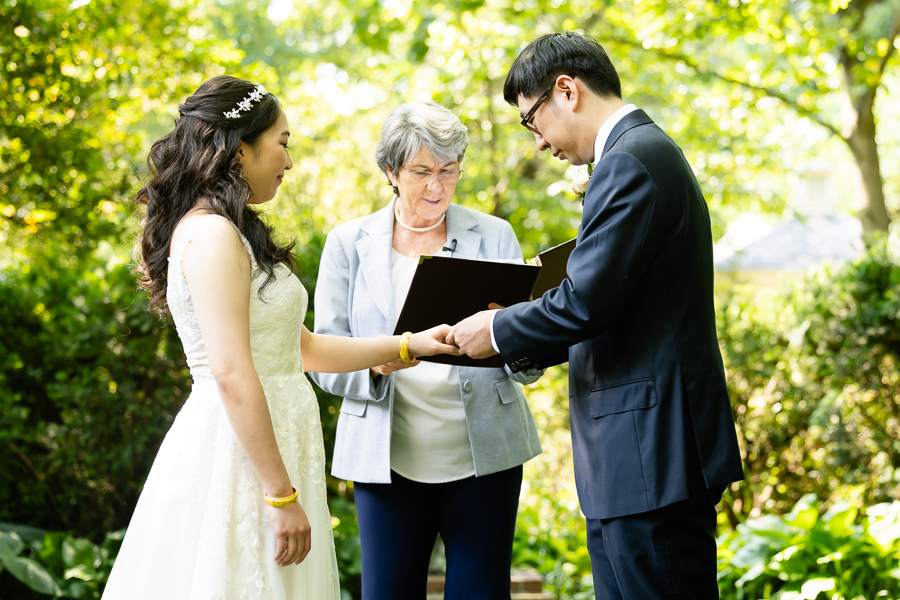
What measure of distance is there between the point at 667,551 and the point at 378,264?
133cm

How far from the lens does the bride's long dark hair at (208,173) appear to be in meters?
1.89

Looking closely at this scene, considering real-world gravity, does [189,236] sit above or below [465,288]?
above

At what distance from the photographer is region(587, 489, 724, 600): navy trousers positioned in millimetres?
1779

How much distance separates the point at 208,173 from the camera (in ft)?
6.21

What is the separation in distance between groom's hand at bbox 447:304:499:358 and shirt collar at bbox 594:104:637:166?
0.56 metres

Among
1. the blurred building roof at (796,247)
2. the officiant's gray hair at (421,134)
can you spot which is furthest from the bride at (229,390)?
the blurred building roof at (796,247)

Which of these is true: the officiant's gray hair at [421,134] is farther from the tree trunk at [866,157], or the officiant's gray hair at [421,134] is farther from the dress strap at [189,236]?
the tree trunk at [866,157]

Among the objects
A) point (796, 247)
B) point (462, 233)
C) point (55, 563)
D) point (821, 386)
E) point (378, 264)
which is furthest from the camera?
point (796, 247)

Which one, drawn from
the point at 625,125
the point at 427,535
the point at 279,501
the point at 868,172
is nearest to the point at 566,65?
the point at 625,125

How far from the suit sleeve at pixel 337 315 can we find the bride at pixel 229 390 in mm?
396

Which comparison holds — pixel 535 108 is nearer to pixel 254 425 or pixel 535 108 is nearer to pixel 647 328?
pixel 647 328

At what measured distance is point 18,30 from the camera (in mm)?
4508

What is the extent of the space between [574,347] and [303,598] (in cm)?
100

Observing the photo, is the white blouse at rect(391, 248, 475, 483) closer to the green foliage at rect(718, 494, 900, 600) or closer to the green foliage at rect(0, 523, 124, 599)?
the green foliage at rect(718, 494, 900, 600)
